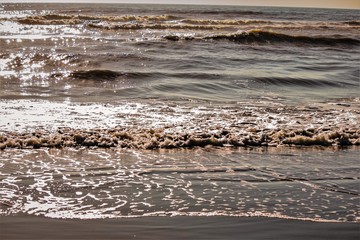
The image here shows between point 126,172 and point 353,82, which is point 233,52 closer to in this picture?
point 353,82

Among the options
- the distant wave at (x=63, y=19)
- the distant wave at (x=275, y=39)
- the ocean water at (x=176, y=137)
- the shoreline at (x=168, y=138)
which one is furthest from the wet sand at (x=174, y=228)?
the distant wave at (x=63, y=19)

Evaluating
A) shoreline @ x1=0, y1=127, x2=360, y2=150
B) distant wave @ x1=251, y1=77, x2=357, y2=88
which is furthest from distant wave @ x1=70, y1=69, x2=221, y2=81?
shoreline @ x1=0, y1=127, x2=360, y2=150

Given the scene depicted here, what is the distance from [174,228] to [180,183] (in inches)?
52.6

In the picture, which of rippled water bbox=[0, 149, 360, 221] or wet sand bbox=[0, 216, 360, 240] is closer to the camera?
wet sand bbox=[0, 216, 360, 240]

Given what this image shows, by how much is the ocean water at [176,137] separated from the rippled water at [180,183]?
0.01 meters

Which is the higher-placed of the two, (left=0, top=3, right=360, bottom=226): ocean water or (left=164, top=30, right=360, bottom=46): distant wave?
(left=164, top=30, right=360, bottom=46): distant wave

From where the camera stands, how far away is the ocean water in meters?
5.31

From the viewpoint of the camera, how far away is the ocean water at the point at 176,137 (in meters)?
5.31

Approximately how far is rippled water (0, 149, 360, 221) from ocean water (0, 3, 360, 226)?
0.01 m

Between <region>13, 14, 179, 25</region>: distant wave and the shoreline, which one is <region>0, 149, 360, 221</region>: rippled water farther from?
<region>13, 14, 179, 25</region>: distant wave

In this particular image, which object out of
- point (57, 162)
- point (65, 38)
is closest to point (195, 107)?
point (57, 162)

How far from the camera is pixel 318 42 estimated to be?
27781 mm

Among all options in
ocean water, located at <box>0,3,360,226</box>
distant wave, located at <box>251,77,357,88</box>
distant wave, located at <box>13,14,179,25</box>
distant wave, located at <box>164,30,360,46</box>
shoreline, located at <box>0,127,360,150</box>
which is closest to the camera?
ocean water, located at <box>0,3,360,226</box>

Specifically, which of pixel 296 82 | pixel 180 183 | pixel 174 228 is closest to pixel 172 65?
pixel 296 82
